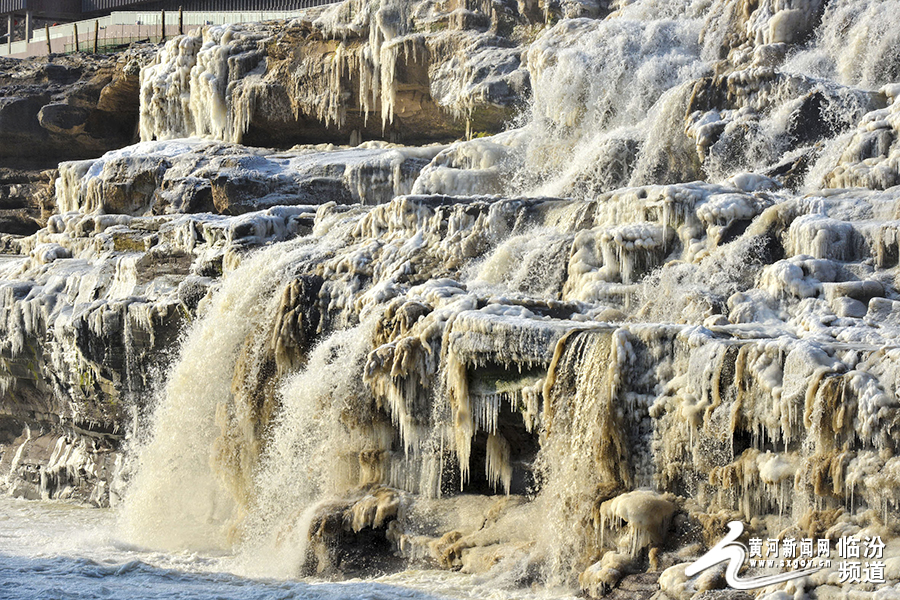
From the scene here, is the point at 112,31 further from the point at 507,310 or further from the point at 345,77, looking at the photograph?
the point at 507,310

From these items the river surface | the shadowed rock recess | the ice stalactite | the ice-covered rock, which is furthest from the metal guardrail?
the river surface

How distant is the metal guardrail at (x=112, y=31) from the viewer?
29.8m

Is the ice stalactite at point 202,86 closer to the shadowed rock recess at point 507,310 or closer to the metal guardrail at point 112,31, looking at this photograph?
the shadowed rock recess at point 507,310

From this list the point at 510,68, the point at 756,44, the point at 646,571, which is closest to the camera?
the point at 646,571

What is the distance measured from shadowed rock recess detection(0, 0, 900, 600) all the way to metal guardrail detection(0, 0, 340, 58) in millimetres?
8060

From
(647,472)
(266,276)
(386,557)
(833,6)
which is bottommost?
(386,557)

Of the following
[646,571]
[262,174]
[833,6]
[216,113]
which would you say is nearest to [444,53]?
[262,174]

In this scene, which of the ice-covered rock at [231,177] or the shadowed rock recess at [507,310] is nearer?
the shadowed rock recess at [507,310]

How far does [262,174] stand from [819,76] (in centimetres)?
989

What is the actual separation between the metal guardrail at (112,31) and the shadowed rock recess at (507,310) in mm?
8060

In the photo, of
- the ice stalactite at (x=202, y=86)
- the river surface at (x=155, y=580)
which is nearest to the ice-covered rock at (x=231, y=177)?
the ice stalactite at (x=202, y=86)

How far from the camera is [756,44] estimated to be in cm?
1589

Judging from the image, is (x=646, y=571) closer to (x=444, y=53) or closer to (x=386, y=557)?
(x=386, y=557)

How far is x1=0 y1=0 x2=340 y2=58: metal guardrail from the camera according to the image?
2980 centimetres
